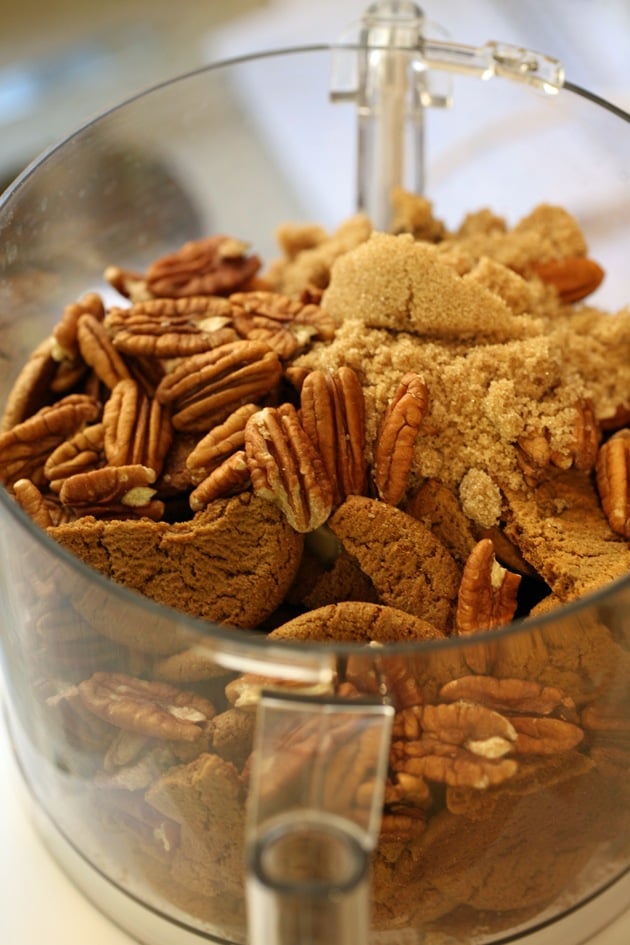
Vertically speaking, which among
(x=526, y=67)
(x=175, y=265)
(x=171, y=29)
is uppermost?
(x=171, y=29)

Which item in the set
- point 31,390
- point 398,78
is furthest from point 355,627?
point 398,78

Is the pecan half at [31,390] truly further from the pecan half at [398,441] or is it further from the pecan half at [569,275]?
the pecan half at [569,275]

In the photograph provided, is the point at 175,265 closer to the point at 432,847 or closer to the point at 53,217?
the point at 53,217

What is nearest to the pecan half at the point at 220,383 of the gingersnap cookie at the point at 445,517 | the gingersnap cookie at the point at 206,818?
the gingersnap cookie at the point at 445,517

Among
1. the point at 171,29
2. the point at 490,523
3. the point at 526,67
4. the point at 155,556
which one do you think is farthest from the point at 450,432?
the point at 171,29

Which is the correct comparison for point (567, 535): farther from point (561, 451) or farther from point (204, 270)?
point (204, 270)
